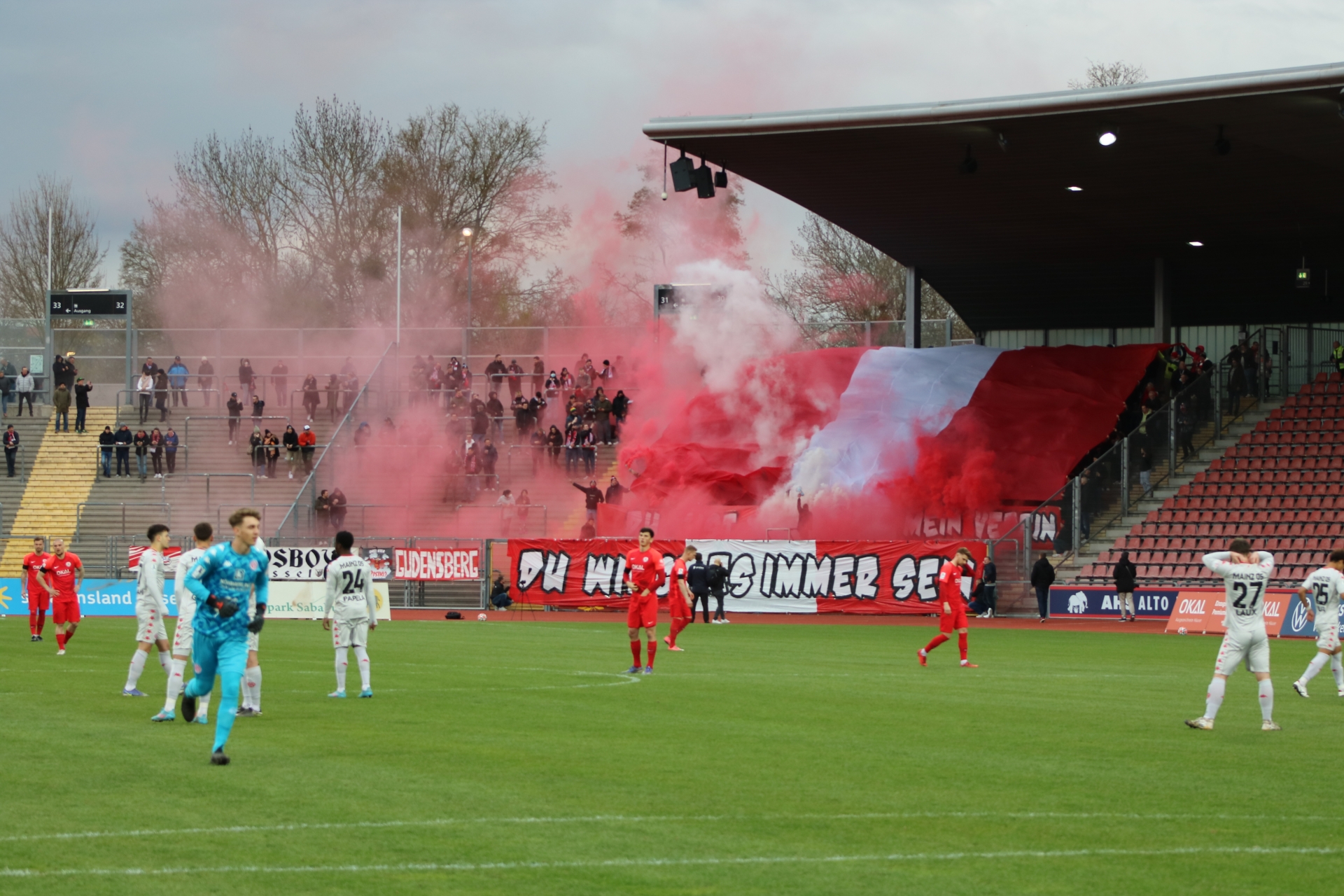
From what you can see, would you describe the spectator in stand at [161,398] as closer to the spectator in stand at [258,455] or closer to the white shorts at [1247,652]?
the spectator in stand at [258,455]

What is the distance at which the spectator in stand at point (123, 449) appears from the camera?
51.8m

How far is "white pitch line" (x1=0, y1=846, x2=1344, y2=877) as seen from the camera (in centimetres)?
856

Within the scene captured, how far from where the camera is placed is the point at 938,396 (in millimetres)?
46062

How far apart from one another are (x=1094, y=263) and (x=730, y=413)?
1239 cm

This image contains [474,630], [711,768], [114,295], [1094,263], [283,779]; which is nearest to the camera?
[283,779]

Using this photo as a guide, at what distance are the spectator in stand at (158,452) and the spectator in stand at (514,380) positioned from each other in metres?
11.8

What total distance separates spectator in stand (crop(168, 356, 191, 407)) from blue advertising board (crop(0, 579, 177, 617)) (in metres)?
15.6

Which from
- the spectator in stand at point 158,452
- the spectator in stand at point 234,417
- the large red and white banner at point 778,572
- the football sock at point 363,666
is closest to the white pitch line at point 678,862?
the football sock at point 363,666

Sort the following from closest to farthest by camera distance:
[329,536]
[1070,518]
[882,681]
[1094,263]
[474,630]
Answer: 1. [882,681]
2. [474,630]
3. [1070,518]
4. [329,536]
5. [1094,263]

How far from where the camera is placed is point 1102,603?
124ft

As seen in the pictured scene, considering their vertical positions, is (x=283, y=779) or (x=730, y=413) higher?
(x=730, y=413)

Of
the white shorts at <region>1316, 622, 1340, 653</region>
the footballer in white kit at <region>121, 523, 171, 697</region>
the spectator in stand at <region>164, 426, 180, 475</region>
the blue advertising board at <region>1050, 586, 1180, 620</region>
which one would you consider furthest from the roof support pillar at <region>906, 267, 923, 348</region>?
the footballer in white kit at <region>121, 523, 171, 697</region>

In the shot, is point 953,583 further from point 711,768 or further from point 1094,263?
point 1094,263

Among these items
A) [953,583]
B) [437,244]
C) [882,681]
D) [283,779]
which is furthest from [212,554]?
[437,244]
